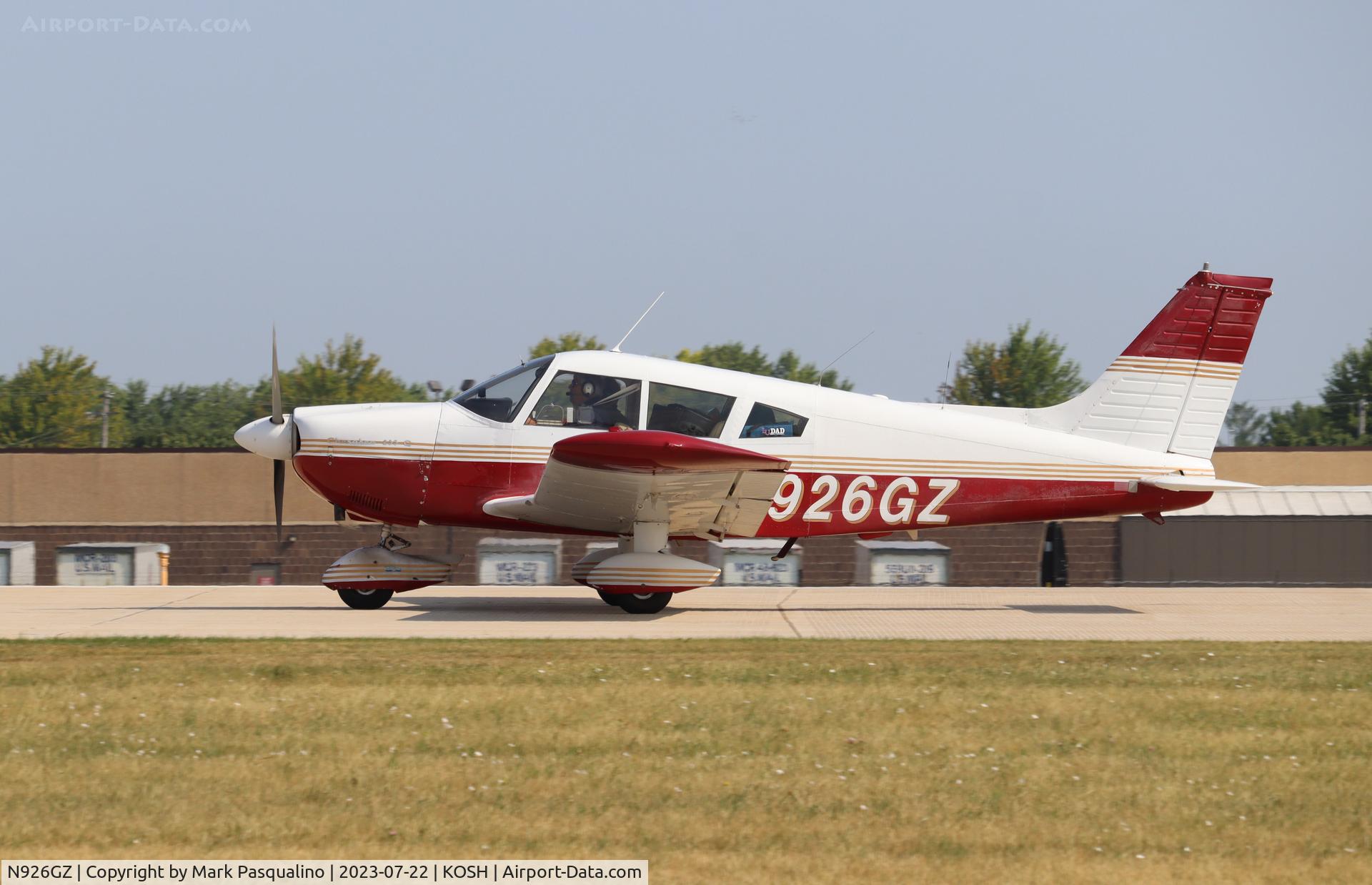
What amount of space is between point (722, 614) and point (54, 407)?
7123 cm

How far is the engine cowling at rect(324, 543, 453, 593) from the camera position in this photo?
1186cm

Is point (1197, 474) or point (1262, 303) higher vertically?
point (1262, 303)

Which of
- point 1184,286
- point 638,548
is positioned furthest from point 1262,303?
point 638,548

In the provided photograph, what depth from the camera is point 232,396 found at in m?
93.1

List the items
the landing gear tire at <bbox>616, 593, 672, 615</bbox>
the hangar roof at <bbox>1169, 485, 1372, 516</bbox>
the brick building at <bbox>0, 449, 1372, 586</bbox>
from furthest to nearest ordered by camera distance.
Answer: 1. the brick building at <bbox>0, 449, 1372, 586</bbox>
2. the hangar roof at <bbox>1169, 485, 1372, 516</bbox>
3. the landing gear tire at <bbox>616, 593, 672, 615</bbox>

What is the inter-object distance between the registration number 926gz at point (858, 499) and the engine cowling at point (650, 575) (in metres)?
1.00

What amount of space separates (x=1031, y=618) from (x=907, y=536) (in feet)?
38.2

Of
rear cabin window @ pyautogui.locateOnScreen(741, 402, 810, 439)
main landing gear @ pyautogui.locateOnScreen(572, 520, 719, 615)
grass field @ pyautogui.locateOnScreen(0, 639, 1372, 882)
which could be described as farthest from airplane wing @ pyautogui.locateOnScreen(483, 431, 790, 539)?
grass field @ pyautogui.locateOnScreen(0, 639, 1372, 882)

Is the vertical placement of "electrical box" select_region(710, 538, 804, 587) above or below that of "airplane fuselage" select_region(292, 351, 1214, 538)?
below

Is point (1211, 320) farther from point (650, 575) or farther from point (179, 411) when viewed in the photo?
point (179, 411)

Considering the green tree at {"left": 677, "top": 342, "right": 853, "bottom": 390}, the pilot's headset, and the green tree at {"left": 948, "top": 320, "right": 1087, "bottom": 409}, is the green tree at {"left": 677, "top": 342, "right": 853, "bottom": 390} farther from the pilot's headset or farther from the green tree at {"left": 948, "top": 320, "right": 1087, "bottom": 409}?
the pilot's headset

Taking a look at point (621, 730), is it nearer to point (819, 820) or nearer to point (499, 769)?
point (499, 769)

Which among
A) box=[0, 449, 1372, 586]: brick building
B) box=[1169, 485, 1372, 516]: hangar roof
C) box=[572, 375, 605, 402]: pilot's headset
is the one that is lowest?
box=[0, 449, 1372, 586]: brick building

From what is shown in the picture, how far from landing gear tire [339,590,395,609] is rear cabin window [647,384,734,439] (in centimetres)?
321
